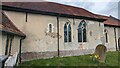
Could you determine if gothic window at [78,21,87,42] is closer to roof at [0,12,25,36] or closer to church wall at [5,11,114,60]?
church wall at [5,11,114,60]

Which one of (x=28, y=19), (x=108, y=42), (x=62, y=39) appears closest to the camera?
(x=28, y=19)

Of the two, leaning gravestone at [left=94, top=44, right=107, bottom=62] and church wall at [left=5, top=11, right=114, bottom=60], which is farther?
leaning gravestone at [left=94, top=44, right=107, bottom=62]

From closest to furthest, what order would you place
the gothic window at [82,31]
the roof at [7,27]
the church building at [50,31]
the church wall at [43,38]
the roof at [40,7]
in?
1. the roof at [7,27]
2. the church building at [50,31]
3. the church wall at [43,38]
4. the roof at [40,7]
5. the gothic window at [82,31]

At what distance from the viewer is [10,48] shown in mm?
11680

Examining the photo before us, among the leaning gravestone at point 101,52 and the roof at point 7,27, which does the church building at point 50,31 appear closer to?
the roof at point 7,27

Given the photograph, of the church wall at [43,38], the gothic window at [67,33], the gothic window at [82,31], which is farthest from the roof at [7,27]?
the gothic window at [82,31]

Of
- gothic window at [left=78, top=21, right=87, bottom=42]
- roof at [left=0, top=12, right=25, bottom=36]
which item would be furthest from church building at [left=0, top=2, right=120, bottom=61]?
roof at [left=0, top=12, right=25, bottom=36]

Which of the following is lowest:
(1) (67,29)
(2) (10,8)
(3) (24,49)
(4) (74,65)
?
(4) (74,65)

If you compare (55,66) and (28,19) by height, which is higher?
(28,19)

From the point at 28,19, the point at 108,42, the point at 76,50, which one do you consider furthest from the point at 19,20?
the point at 108,42

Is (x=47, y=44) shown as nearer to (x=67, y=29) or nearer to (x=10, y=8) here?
(x=67, y=29)

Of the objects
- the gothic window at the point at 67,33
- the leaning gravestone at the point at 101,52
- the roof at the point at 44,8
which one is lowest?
the leaning gravestone at the point at 101,52

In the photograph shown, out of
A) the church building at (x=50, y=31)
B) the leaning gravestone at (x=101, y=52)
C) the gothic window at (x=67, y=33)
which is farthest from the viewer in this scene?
the gothic window at (x=67, y=33)

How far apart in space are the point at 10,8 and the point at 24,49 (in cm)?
368
